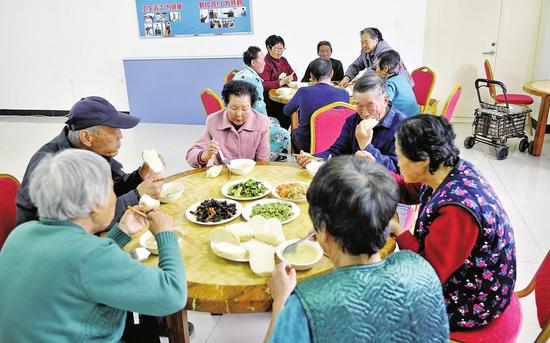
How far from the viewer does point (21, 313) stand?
3.57 feet

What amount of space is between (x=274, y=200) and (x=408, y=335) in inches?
→ 42.4

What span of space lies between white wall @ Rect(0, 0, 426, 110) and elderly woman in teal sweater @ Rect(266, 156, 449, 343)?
5.57 meters

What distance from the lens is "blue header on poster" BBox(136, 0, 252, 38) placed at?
649cm

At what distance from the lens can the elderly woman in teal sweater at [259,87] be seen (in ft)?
13.6

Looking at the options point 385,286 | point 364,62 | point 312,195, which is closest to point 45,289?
point 312,195

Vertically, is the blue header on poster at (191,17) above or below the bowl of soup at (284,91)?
above

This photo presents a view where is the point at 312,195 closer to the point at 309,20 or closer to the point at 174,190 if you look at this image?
the point at 174,190

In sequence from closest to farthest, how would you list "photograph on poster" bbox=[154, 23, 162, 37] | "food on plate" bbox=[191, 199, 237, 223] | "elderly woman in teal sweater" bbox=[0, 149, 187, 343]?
"elderly woman in teal sweater" bbox=[0, 149, 187, 343] → "food on plate" bbox=[191, 199, 237, 223] → "photograph on poster" bbox=[154, 23, 162, 37]

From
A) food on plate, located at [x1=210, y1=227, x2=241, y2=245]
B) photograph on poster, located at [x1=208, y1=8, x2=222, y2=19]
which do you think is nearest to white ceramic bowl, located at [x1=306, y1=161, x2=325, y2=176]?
food on plate, located at [x1=210, y1=227, x2=241, y2=245]

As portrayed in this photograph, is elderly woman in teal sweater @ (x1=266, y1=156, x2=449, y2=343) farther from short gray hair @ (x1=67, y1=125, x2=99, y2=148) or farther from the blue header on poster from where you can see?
the blue header on poster

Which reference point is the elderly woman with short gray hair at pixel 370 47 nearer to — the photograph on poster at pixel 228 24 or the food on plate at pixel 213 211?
the photograph on poster at pixel 228 24

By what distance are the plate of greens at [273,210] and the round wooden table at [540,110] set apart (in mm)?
3899

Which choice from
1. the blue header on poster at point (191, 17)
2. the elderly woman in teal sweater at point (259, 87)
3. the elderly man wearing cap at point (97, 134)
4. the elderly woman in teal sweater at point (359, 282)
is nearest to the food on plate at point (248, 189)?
the elderly man wearing cap at point (97, 134)

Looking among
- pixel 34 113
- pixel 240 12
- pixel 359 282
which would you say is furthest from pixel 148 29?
pixel 359 282
